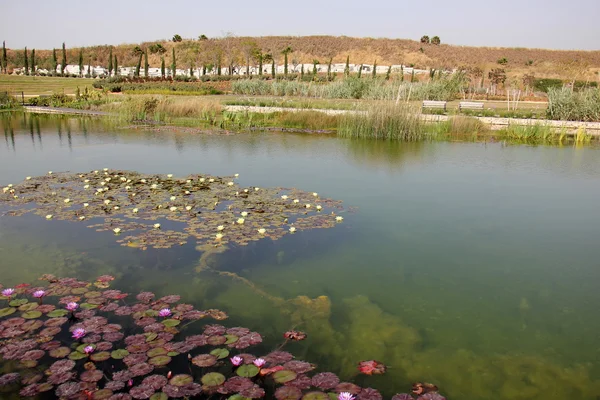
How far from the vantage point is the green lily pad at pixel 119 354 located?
2660mm

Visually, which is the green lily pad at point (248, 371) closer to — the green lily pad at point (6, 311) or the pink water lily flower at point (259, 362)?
the pink water lily flower at point (259, 362)

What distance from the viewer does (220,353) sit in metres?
2.72

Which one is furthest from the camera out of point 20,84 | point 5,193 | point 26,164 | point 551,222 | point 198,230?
point 20,84

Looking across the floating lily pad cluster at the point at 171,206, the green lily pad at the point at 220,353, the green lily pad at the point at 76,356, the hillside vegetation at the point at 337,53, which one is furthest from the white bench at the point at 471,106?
the hillside vegetation at the point at 337,53

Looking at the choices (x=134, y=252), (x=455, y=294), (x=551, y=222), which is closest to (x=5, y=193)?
(x=134, y=252)

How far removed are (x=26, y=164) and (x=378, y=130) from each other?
283 inches

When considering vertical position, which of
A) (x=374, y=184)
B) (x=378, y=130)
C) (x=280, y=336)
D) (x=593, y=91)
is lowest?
(x=280, y=336)

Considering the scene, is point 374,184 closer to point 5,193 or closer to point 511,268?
point 511,268

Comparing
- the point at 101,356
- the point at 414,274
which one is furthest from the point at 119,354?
the point at 414,274

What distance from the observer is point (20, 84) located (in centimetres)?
2809

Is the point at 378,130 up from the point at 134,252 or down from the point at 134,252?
up

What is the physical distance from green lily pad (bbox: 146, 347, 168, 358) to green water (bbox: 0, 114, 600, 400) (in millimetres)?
545

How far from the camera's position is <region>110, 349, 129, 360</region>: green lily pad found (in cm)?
A: 266

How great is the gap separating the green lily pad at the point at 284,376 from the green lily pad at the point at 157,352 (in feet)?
2.14
